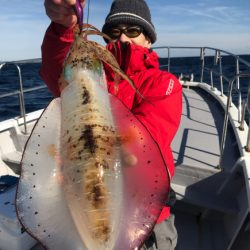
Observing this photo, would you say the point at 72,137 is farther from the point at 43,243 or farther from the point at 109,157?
the point at 43,243

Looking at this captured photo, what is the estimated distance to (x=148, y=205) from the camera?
1.36 m

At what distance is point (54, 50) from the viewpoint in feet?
7.07

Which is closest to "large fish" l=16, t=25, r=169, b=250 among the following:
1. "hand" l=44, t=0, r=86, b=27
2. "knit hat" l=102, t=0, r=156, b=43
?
"hand" l=44, t=0, r=86, b=27

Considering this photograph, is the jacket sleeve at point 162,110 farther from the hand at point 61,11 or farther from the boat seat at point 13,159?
the boat seat at point 13,159

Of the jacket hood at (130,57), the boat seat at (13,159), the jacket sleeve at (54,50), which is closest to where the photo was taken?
the jacket sleeve at (54,50)

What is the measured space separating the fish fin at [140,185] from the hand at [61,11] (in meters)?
0.67

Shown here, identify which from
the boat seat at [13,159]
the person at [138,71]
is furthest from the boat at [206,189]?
the person at [138,71]

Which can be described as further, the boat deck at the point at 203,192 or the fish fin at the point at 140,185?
the boat deck at the point at 203,192

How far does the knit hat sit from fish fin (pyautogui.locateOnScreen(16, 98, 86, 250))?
1426 millimetres

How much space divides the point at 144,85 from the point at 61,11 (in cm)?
77

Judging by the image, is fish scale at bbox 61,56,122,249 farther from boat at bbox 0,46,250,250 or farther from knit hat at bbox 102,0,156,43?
boat at bbox 0,46,250,250

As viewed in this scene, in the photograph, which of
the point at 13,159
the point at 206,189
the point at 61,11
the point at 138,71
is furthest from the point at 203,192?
the point at 61,11

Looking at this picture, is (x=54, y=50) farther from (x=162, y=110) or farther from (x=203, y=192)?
(x=203, y=192)

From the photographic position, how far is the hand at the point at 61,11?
164 centimetres
